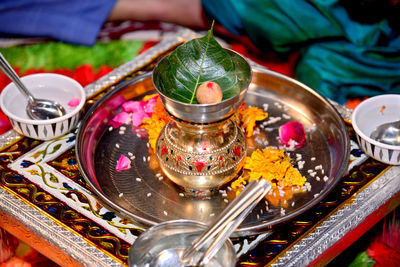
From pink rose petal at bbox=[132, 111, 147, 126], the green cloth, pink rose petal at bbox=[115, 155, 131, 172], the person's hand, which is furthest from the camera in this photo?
the person's hand

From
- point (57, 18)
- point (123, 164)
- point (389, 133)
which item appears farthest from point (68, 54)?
point (389, 133)

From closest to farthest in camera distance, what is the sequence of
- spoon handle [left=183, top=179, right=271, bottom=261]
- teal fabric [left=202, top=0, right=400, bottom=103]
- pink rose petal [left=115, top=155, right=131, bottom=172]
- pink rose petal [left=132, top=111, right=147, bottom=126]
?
spoon handle [left=183, top=179, right=271, bottom=261] → pink rose petal [left=115, top=155, right=131, bottom=172] → pink rose petal [left=132, top=111, right=147, bottom=126] → teal fabric [left=202, top=0, right=400, bottom=103]

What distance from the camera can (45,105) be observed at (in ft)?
3.43

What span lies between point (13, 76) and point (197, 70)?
0.37m

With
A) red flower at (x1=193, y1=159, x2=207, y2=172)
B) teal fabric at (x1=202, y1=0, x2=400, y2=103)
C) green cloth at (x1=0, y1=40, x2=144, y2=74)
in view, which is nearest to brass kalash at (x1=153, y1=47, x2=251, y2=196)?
red flower at (x1=193, y1=159, x2=207, y2=172)

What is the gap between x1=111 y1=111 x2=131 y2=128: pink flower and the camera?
3.51ft

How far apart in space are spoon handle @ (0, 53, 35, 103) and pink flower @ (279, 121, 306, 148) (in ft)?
1.61

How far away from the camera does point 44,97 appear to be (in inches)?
43.6

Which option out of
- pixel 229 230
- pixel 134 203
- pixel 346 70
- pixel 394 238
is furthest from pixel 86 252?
pixel 346 70

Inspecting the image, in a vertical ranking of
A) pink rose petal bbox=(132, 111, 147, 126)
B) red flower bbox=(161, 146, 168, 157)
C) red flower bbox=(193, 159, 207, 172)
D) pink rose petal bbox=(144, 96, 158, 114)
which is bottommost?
pink rose petal bbox=(132, 111, 147, 126)

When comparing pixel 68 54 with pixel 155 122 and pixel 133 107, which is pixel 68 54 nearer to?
pixel 133 107

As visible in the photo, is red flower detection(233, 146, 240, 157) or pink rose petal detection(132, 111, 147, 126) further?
pink rose petal detection(132, 111, 147, 126)

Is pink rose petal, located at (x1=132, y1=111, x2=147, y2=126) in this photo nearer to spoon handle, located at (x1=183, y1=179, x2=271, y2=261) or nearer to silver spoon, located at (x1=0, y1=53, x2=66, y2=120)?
silver spoon, located at (x1=0, y1=53, x2=66, y2=120)

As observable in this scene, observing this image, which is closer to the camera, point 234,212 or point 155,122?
point 234,212
